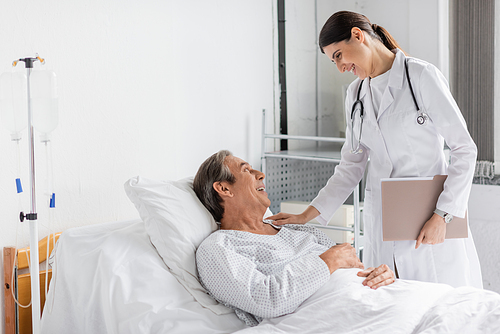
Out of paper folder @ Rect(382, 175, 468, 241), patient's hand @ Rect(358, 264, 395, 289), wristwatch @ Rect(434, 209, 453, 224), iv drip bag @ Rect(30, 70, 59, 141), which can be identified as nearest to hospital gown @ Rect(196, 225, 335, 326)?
patient's hand @ Rect(358, 264, 395, 289)

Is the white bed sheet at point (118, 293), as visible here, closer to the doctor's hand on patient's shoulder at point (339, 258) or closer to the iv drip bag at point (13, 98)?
the doctor's hand on patient's shoulder at point (339, 258)

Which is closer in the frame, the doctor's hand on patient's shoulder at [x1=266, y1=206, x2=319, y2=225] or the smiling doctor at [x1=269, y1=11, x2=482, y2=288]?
the smiling doctor at [x1=269, y1=11, x2=482, y2=288]

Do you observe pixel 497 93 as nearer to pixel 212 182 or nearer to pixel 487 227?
pixel 487 227

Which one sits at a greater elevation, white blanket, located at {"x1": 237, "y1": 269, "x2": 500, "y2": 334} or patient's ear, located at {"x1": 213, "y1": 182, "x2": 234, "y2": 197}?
patient's ear, located at {"x1": 213, "y1": 182, "x2": 234, "y2": 197}

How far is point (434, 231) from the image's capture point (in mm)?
1529

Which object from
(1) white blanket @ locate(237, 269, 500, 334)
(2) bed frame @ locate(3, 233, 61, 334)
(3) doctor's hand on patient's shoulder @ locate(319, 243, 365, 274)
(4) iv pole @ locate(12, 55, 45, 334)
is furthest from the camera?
(2) bed frame @ locate(3, 233, 61, 334)

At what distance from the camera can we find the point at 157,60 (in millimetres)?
2148

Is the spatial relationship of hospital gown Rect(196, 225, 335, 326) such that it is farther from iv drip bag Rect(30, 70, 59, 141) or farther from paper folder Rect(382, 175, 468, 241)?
iv drip bag Rect(30, 70, 59, 141)

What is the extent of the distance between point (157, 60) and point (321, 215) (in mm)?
978

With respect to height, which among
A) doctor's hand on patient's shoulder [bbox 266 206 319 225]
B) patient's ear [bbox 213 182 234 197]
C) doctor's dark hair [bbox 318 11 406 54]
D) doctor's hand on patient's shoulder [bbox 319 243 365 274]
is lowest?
doctor's hand on patient's shoulder [bbox 319 243 365 274]

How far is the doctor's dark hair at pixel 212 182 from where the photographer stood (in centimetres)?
170

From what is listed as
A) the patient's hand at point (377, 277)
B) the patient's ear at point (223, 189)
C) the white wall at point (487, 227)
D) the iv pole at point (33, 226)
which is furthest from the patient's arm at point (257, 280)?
the white wall at point (487, 227)

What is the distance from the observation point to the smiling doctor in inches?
58.8

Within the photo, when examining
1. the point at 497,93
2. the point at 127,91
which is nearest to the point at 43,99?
the point at 127,91
